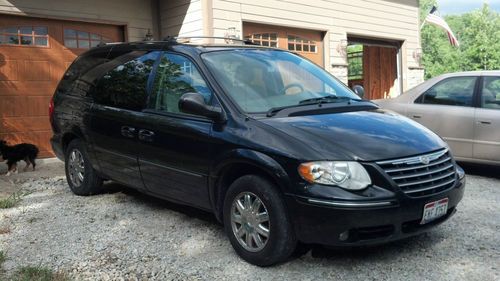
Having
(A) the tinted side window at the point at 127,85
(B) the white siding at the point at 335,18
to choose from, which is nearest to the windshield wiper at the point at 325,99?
(A) the tinted side window at the point at 127,85

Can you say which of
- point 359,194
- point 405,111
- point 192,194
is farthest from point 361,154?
point 405,111

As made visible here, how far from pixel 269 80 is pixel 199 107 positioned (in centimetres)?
84

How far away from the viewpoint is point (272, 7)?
10.8 m

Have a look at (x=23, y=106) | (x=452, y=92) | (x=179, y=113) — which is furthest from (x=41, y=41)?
(x=452, y=92)

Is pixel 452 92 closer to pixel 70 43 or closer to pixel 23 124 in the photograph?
pixel 70 43

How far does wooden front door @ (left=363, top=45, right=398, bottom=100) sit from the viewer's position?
15.5 meters

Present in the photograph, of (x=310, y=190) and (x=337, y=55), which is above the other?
(x=337, y=55)

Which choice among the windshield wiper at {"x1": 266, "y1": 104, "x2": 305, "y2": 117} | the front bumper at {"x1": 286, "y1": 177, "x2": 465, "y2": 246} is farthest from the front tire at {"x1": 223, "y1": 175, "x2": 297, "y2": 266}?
the windshield wiper at {"x1": 266, "y1": 104, "x2": 305, "y2": 117}

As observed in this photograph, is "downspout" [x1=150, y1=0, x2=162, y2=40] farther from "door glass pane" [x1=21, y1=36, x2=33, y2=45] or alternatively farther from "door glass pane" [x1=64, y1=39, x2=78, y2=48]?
"door glass pane" [x1=21, y1=36, x2=33, y2=45]

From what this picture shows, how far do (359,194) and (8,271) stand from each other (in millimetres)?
2786

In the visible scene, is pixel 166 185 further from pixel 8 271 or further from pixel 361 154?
pixel 361 154

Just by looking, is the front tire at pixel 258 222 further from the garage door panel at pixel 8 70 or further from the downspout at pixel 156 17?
the downspout at pixel 156 17

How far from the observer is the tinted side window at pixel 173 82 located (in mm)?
4434

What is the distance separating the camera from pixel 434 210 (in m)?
3.68
